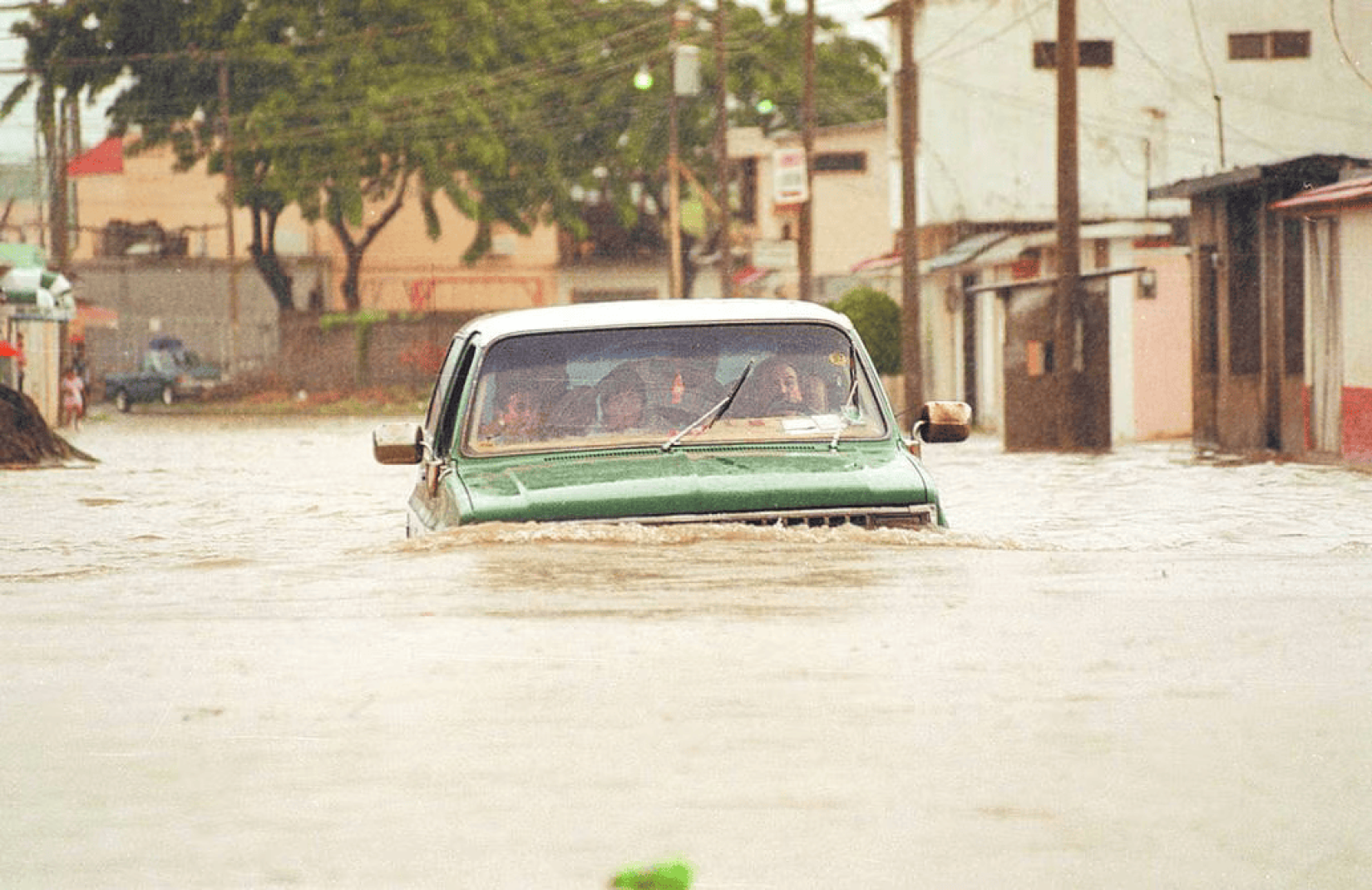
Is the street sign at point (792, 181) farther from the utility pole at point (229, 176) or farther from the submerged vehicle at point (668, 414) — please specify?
the submerged vehicle at point (668, 414)

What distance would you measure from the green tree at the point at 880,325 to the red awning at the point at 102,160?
3629 cm

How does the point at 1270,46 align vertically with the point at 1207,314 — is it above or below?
above

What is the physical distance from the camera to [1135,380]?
35344 mm

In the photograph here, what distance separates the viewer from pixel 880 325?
136 ft

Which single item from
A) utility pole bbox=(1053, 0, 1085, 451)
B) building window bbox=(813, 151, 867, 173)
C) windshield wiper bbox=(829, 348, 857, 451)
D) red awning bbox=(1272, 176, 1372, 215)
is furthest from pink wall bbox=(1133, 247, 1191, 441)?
building window bbox=(813, 151, 867, 173)

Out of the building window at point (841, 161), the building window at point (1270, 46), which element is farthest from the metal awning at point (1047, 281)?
the building window at point (841, 161)

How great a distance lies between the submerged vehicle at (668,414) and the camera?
29.6 ft

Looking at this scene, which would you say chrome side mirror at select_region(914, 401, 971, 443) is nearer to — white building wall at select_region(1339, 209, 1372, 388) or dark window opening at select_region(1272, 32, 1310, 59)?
white building wall at select_region(1339, 209, 1372, 388)

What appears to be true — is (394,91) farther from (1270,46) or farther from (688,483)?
(688,483)

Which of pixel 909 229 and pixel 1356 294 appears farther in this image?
pixel 909 229

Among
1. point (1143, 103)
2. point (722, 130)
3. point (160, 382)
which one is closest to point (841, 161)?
point (722, 130)

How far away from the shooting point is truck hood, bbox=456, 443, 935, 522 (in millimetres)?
8633

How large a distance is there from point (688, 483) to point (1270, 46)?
122 ft

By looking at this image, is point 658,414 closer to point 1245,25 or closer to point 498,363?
point 498,363
